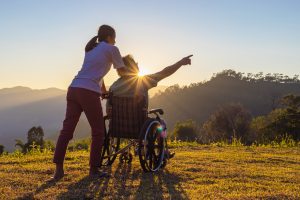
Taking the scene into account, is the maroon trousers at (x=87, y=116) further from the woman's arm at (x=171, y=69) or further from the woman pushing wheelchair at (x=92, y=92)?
the woman's arm at (x=171, y=69)

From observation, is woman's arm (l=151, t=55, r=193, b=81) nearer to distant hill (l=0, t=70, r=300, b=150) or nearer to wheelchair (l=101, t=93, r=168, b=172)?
wheelchair (l=101, t=93, r=168, b=172)

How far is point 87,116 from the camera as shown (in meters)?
5.53

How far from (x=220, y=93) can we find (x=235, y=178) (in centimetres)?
13284

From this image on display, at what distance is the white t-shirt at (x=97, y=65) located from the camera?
5480mm

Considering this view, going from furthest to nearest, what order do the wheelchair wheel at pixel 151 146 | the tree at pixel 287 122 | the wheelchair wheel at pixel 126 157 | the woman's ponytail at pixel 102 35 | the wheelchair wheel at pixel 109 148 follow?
1. the tree at pixel 287 122
2. the wheelchair wheel at pixel 126 157
3. the wheelchair wheel at pixel 109 148
4. the wheelchair wheel at pixel 151 146
5. the woman's ponytail at pixel 102 35

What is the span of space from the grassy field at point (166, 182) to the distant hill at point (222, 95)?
113 metres

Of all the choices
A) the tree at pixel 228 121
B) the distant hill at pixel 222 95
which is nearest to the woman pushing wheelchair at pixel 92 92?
the tree at pixel 228 121

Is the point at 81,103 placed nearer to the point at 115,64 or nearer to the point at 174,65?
the point at 115,64

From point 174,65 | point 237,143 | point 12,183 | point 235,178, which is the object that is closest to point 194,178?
point 235,178

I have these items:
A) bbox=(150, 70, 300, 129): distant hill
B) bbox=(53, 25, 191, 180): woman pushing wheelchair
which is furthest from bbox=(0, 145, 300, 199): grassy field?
bbox=(150, 70, 300, 129): distant hill

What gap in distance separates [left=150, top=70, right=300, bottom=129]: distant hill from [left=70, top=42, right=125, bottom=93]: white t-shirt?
11477 cm

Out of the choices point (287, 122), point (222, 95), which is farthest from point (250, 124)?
point (222, 95)

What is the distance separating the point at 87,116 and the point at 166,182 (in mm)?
1333

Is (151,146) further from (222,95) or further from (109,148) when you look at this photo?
(222,95)
